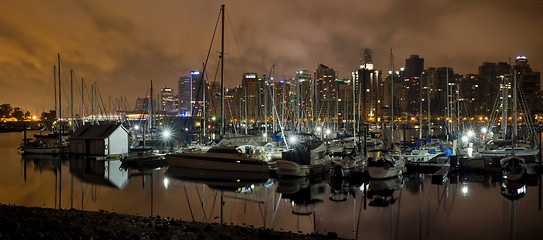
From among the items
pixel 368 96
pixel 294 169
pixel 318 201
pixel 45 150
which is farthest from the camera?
pixel 368 96

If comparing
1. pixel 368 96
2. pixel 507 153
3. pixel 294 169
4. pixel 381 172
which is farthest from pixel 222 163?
pixel 368 96

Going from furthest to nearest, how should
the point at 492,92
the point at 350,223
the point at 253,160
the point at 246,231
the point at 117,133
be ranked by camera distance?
the point at 492,92 → the point at 117,133 → the point at 253,160 → the point at 350,223 → the point at 246,231

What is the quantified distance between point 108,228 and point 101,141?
28797 millimetres

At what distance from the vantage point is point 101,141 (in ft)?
128

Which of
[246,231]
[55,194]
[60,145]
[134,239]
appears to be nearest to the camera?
[134,239]

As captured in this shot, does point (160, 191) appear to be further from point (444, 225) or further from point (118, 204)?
point (444, 225)

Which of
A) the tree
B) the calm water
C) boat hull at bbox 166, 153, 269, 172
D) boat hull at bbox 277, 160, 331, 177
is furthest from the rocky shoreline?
the tree

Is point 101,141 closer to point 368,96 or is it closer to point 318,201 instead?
point 318,201

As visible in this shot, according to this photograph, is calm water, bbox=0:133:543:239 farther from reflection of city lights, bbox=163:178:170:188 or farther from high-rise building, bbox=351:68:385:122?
high-rise building, bbox=351:68:385:122

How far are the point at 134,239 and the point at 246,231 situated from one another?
408 cm

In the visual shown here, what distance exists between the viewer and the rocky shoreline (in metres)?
11.9

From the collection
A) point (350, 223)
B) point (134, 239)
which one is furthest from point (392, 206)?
point (134, 239)

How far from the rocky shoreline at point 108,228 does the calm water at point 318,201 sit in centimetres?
249

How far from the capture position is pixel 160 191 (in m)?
23.5
